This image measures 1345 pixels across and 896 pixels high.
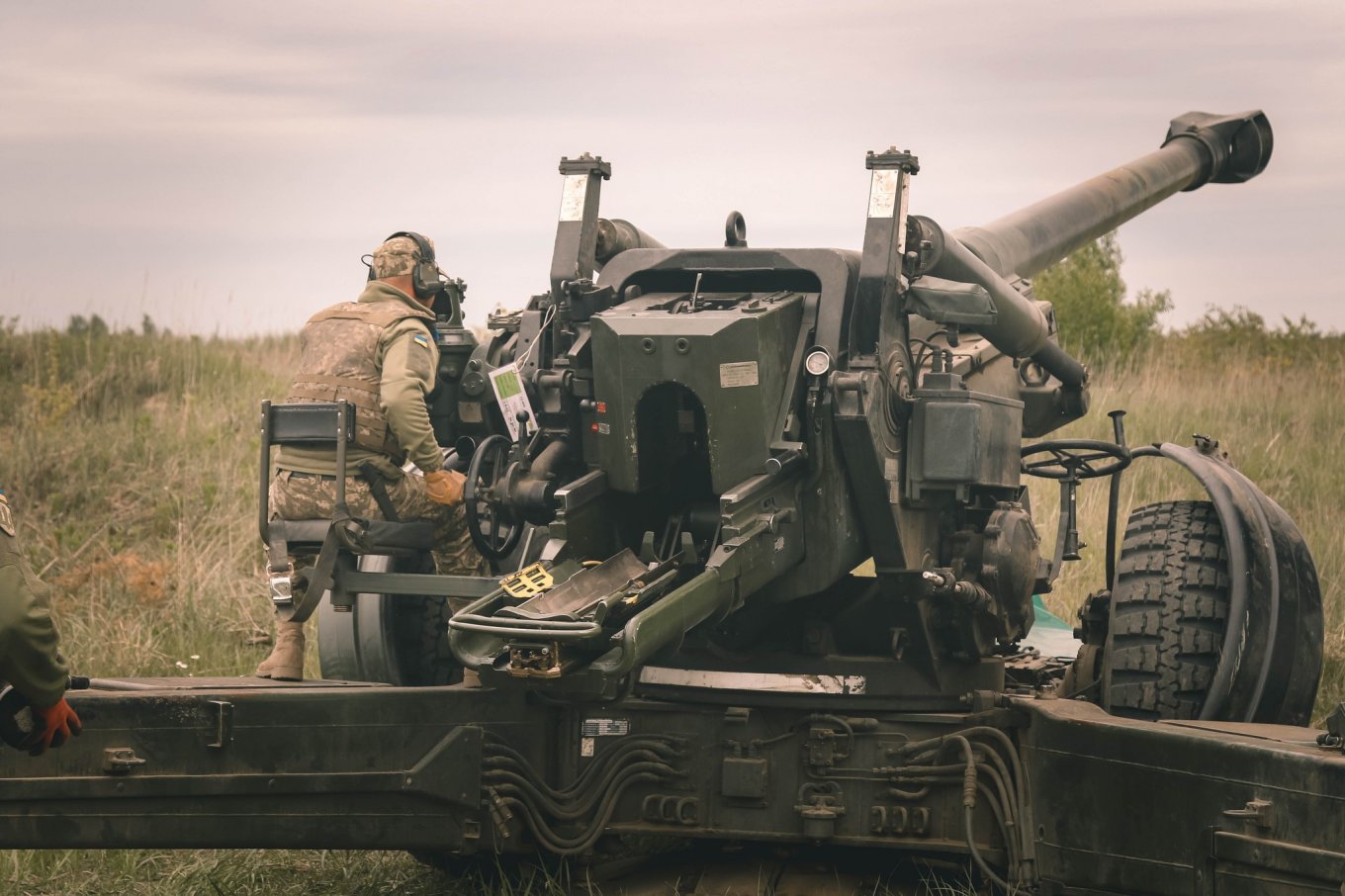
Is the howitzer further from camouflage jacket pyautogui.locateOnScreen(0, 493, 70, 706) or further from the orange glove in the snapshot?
camouflage jacket pyautogui.locateOnScreen(0, 493, 70, 706)

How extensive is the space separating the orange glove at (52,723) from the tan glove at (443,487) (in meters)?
2.13

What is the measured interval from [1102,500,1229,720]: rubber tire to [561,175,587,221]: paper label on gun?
2139mm

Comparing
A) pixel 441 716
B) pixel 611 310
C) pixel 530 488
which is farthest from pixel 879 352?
pixel 441 716

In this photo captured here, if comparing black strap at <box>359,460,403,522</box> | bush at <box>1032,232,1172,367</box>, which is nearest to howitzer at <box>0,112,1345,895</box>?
black strap at <box>359,460,403,522</box>

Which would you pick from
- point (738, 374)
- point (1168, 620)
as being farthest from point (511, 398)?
point (1168, 620)

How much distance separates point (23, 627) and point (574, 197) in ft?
8.58

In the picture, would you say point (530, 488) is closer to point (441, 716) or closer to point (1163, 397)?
point (441, 716)

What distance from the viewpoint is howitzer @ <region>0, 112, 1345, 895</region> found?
203 inches

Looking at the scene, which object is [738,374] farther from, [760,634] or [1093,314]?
[1093,314]

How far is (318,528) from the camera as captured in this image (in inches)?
264

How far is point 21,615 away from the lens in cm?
418

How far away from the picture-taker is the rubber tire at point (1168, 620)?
558cm

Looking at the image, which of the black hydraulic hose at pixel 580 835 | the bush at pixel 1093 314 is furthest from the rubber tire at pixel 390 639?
the bush at pixel 1093 314

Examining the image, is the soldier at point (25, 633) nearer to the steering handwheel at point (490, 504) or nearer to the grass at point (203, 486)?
the steering handwheel at point (490, 504)
